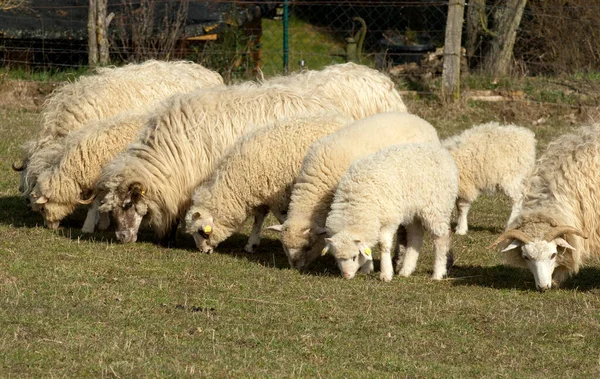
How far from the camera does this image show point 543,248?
8.18 meters

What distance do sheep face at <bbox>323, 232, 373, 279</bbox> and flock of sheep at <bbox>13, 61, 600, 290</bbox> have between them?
0.5 inches

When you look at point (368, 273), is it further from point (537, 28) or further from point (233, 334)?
point (537, 28)

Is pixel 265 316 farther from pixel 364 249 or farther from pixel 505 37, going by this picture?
pixel 505 37

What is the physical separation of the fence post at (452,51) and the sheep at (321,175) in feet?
26.0

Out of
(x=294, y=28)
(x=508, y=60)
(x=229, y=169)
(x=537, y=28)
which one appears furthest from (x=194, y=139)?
(x=294, y=28)

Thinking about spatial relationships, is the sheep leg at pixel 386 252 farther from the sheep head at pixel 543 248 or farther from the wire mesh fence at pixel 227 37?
the wire mesh fence at pixel 227 37

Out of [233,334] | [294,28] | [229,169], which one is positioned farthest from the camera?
[294,28]

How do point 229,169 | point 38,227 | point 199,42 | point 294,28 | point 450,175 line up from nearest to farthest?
point 450,175, point 229,169, point 38,227, point 199,42, point 294,28

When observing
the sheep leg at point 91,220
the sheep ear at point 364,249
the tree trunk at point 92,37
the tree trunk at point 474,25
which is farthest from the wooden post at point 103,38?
the sheep ear at point 364,249

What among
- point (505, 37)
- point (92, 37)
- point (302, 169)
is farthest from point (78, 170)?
point (505, 37)

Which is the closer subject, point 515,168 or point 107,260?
point 107,260

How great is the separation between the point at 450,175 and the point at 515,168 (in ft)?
7.64

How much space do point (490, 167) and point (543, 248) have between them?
102 inches

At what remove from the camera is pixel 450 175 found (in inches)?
341
